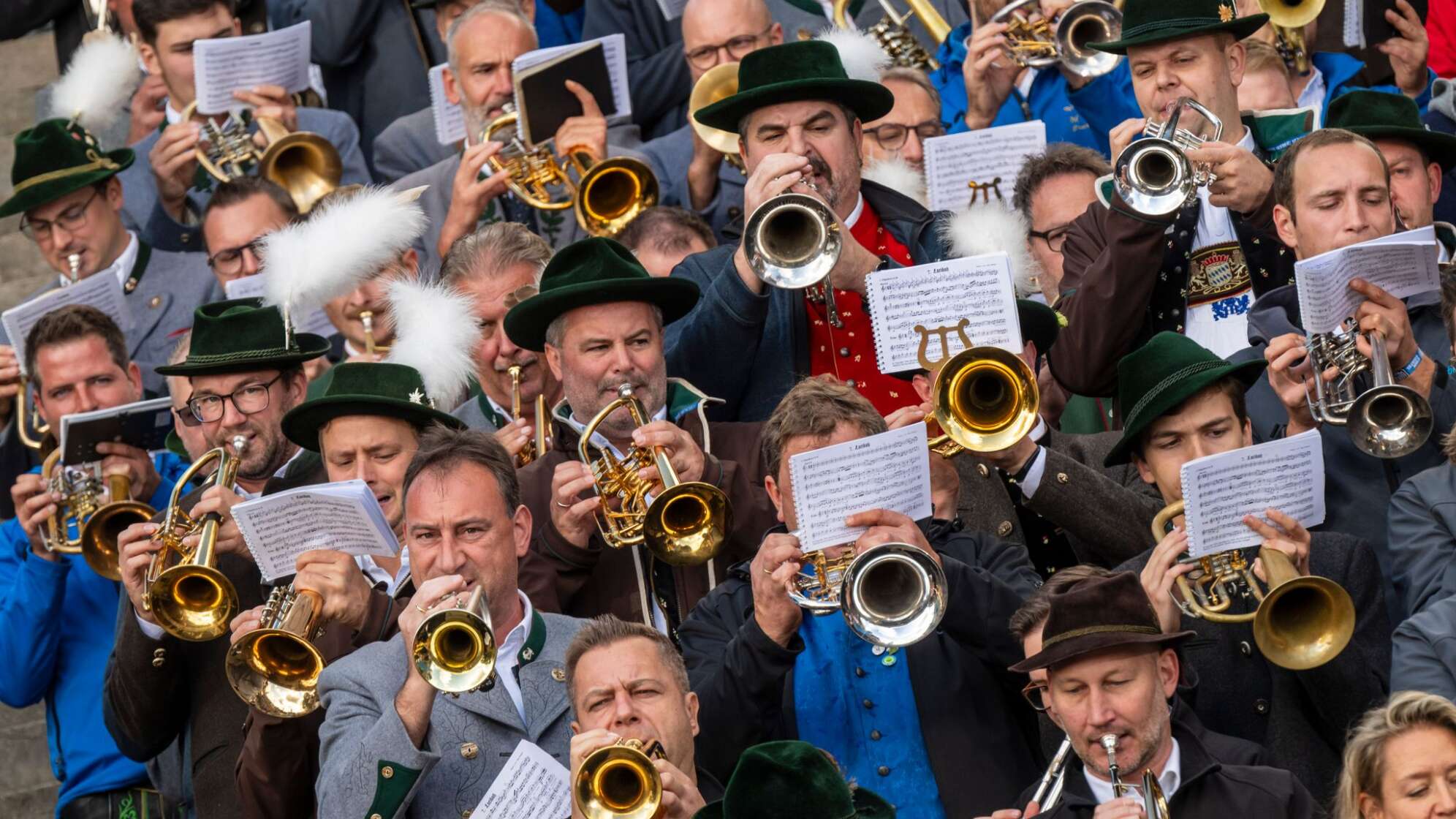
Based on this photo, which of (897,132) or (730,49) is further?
(730,49)

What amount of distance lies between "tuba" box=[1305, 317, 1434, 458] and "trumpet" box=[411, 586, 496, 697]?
111 inches

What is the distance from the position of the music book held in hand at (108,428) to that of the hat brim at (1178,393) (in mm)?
3873

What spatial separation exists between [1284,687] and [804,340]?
2.26 m

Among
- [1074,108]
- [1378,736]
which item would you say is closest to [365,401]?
[1378,736]

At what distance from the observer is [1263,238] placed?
929 centimetres

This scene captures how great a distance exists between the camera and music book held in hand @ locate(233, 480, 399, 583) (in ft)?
26.8

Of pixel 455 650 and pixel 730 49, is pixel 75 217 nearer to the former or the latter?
pixel 730 49

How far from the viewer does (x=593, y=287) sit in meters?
8.83

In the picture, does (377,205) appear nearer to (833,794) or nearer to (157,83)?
(157,83)

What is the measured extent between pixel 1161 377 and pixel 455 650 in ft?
8.14

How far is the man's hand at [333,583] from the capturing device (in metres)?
8.21

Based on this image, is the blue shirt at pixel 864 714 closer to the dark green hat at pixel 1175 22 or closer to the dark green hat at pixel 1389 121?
the dark green hat at pixel 1175 22

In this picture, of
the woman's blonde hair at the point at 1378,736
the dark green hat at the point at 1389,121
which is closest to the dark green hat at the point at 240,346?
the dark green hat at the point at 1389,121

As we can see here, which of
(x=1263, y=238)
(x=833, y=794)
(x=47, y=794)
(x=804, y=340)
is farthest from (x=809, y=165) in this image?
(x=47, y=794)
